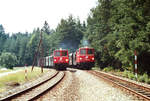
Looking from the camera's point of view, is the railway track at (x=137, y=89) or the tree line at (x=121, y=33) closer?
the railway track at (x=137, y=89)

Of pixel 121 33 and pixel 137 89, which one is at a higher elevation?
pixel 121 33

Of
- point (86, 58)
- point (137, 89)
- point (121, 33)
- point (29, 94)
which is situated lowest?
point (29, 94)

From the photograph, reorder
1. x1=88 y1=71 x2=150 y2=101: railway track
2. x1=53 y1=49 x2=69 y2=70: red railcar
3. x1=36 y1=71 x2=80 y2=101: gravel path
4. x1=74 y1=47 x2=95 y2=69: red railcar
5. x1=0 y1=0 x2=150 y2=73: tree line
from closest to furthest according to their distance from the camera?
x1=88 y1=71 x2=150 y2=101: railway track
x1=36 y1=71 x2=80 y2=101: gravel path
x1=0 y1=0 x2=150 y2=73: tree line
x1=74 y1=47 x2=95 y2=69: red railcar
x1=53 y1=49 x2=69 y2=70: red railcar

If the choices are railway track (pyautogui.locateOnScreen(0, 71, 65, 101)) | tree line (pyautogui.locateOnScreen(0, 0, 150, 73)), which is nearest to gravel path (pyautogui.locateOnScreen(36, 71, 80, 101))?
railway track (pyautogui.locateOnScreen(0, 71, 65, 101))

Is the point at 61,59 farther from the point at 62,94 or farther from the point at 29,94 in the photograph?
the point at 62,94

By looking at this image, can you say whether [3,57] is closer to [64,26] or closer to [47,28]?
[64,26]

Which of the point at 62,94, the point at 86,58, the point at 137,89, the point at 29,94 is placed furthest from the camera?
the point at 86,58

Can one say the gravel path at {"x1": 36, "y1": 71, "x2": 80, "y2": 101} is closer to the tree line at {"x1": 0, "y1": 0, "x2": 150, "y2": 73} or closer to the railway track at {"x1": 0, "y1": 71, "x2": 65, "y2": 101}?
the railway track at {"x1": 0, "y1": 71, "x2": 65, "y2": 101}

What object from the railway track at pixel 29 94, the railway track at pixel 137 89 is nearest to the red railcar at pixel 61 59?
the railway track at pixel 29 94

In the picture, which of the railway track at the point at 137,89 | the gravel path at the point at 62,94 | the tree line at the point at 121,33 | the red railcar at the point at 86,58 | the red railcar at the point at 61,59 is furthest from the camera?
the red railcar at the point at 61,59

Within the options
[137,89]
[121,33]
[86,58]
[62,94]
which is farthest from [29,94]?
[86,58]

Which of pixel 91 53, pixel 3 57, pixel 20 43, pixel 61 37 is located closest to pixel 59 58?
pixel 91 53

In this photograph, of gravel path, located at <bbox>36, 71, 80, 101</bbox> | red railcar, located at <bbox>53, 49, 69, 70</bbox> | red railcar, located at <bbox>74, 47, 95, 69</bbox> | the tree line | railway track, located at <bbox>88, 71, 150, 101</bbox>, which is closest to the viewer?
railway track, located at <bbox>88, 71, 150, 101</bbox>

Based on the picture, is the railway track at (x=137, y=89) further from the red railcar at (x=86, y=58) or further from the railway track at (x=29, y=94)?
the red railcar at (x=86, y=58)
